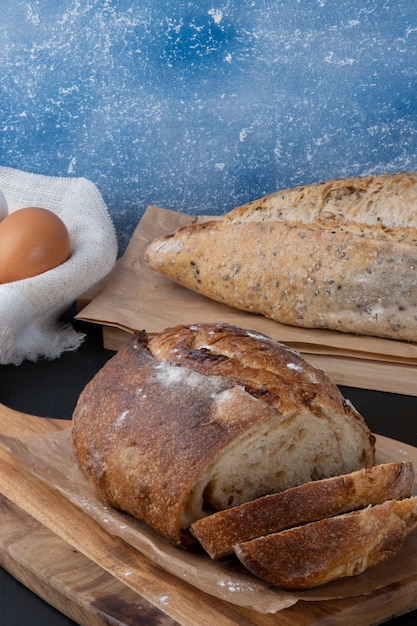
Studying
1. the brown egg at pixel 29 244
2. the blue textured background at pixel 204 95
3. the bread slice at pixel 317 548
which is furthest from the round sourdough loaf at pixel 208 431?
the blue textured background at pixel 204 95

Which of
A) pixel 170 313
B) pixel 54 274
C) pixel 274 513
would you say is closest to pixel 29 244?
pixel 54 274

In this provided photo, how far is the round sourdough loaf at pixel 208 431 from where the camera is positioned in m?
1.53

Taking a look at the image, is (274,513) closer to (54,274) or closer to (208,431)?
(208,431)

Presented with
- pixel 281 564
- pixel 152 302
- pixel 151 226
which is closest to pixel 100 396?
pixel 281 564

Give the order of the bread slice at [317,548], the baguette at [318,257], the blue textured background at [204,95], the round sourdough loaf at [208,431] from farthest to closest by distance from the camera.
Answer: the blue textured background at [204,95], the baguette at [318,257], the round sourdough loaf at [208,431], the bread slice at [317,548]

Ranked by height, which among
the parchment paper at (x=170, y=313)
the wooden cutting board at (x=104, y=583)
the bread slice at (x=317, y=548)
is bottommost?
the wooden cutting board at (x=104, y=583)

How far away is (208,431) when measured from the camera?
1.53 metres

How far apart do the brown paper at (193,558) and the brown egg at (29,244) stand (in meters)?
0.81

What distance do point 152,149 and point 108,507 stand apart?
1.59 m

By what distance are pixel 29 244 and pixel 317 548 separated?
143 cm

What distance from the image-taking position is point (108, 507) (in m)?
1.67

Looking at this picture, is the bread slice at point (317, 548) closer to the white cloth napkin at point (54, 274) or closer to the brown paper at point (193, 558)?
the brown paper at point (193, 558)

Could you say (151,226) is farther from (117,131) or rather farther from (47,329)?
(47,329)

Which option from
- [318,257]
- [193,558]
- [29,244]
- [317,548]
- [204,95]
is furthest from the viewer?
[204,95]
